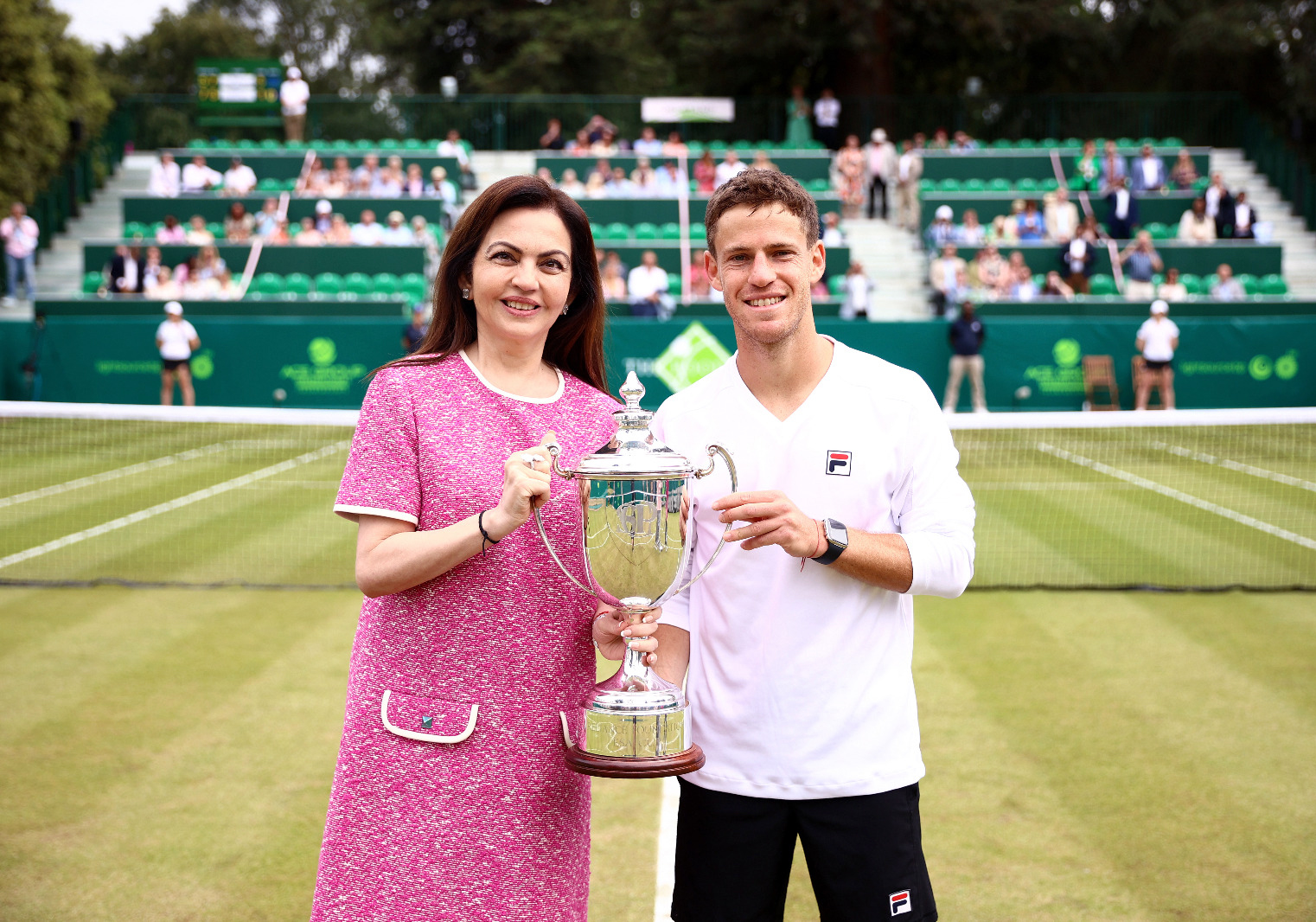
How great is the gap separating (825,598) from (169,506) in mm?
10760

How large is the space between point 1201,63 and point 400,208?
28.3m

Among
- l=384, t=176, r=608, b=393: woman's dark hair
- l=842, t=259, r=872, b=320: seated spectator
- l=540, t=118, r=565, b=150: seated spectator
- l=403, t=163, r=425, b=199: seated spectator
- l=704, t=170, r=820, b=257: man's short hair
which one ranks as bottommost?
l=384, t=176, r=608, b=393: woman's dark hair

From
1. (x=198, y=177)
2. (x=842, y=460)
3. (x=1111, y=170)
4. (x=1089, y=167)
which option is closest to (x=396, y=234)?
(x=198, y=177)

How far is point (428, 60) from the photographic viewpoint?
139 ft

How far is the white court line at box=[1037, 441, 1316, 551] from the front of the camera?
10.9 m

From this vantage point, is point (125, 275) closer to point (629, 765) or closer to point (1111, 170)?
point (1111, 170)

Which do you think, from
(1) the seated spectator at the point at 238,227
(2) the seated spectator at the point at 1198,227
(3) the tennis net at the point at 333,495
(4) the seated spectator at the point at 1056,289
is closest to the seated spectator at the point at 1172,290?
(4) the seated spectator at the point at 1056,289

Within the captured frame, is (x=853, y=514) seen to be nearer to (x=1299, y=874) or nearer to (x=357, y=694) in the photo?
(x=357, y=694)

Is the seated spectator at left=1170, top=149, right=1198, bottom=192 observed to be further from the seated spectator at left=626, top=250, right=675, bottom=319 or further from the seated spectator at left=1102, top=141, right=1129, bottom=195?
the seated spectator at left=626, top=250, right=675, bottom=319

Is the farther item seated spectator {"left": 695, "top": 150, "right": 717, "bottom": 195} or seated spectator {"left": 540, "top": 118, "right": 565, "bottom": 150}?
seated spectator {"left": 540, "top": 118, "right": 565, "bottom": 150}

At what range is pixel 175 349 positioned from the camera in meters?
17.9

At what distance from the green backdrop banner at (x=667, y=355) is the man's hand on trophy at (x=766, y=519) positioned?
16.0 metres

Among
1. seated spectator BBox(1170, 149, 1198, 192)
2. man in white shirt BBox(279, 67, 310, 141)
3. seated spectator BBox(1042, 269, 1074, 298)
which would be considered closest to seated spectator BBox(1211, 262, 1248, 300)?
seated spectator BBox(1042, 269, 1074, 298)

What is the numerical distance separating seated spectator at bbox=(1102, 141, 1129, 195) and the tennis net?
8785mm
